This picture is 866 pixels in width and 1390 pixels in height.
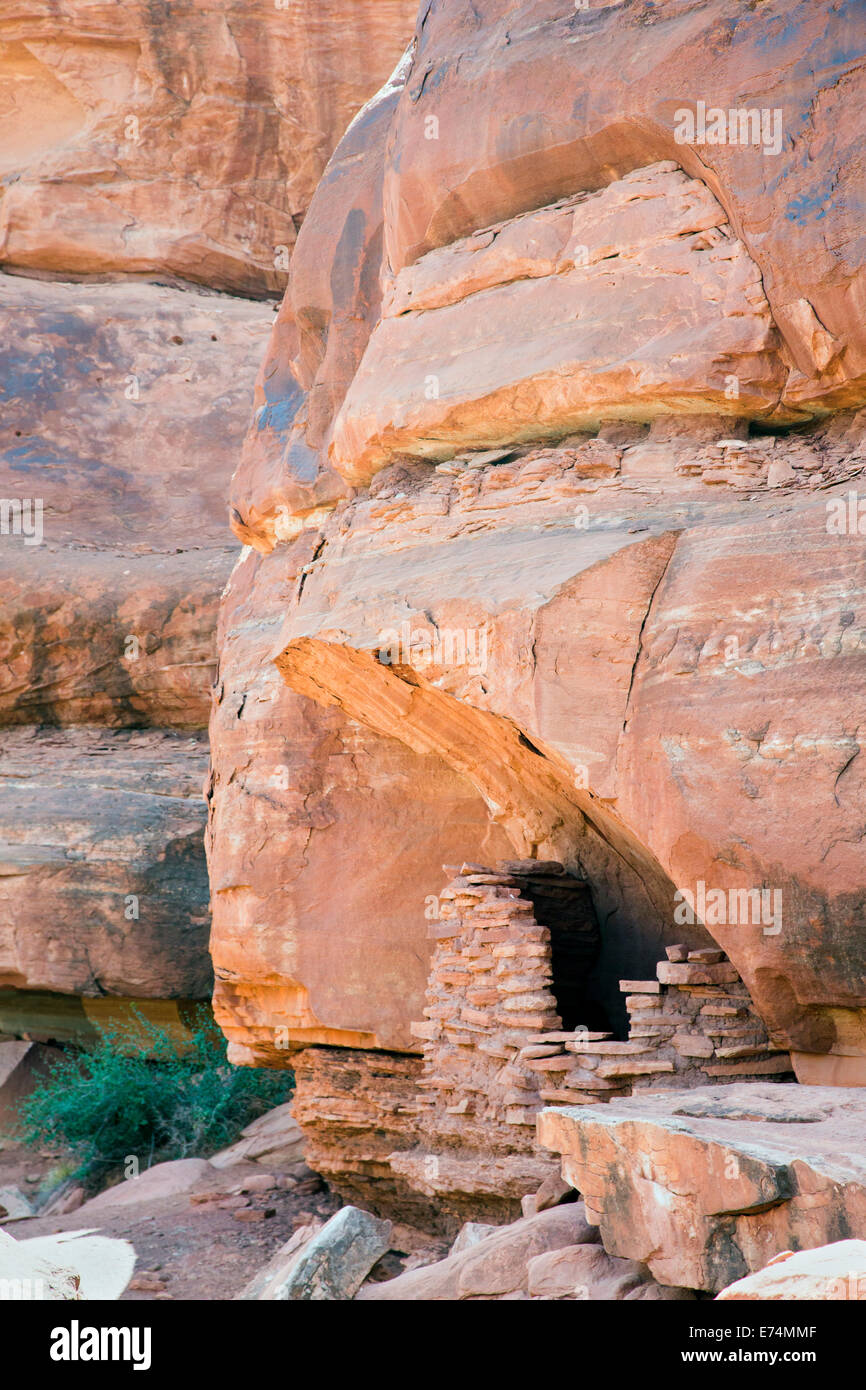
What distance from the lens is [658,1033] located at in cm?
564

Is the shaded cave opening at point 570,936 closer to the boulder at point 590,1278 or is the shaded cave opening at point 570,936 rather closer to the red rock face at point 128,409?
the boulder at point 590,1278

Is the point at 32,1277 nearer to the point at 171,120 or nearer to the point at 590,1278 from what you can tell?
the point at 590,1278

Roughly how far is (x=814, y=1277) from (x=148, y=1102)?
869 cm

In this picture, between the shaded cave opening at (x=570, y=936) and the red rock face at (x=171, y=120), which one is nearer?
the shaded cave opening at (x=570, y=936)

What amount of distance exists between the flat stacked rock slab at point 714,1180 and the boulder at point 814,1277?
401mm

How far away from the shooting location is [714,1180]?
12.1 ft

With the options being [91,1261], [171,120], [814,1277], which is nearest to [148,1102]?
[91,1261]

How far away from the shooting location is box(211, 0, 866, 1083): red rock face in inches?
201

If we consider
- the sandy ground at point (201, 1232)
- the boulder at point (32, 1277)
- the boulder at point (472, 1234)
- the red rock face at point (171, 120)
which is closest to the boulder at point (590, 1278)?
the boulder at point (472, 1234)

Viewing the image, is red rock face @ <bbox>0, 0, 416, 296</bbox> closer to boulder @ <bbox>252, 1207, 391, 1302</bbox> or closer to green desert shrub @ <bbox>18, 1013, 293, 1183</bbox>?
green desert shrub @ <bbox>18, 1013, 293, 1183</bbox>

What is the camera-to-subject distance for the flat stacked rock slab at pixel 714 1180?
140 inches

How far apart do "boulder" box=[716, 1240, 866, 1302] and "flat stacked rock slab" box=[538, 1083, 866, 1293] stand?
1.32 ft

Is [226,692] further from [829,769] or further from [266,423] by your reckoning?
[829,769]
